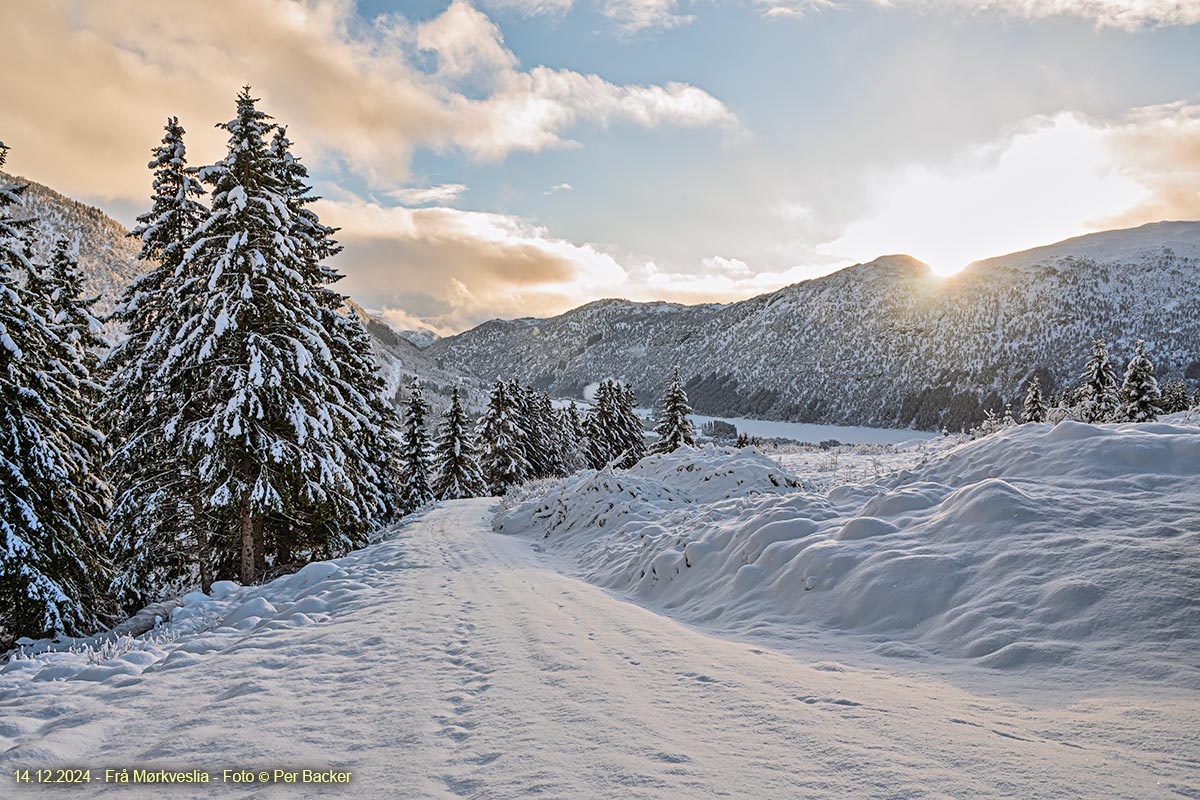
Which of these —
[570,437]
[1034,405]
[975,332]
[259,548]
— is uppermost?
[975,332]

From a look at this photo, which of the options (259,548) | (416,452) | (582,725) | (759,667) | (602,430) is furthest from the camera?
(602,430)

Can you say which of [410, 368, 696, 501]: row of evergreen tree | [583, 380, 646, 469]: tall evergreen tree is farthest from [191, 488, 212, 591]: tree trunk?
[583, 380, 646, 469]: tall evergreen tree

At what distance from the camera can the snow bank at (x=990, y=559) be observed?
410 cm

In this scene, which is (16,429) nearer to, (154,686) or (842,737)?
(154,686)

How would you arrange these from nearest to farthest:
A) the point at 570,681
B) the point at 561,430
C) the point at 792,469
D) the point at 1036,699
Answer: the point at 1036,699
the point at 570,681
the point at 792,469
the point at 561,430

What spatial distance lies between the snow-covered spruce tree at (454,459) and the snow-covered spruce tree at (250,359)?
2094 cm

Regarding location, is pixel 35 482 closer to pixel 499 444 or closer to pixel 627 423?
pixel 499 444

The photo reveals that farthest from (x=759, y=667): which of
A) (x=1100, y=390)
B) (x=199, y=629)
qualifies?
(x=1100, y=390)

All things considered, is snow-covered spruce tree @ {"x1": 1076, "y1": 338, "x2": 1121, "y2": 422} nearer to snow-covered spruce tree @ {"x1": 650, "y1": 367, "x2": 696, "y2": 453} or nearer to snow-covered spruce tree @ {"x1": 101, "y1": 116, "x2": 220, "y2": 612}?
snow-covered spruce tree @ {"x1": 650, "y1": 367, "x2": 696, "y2": 453}

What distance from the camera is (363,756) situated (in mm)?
3080

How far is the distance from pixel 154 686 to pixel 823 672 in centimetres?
539

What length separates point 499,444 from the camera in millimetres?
38406

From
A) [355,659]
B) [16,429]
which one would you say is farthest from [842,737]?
[16,429]

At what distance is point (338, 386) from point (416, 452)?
740 inches
